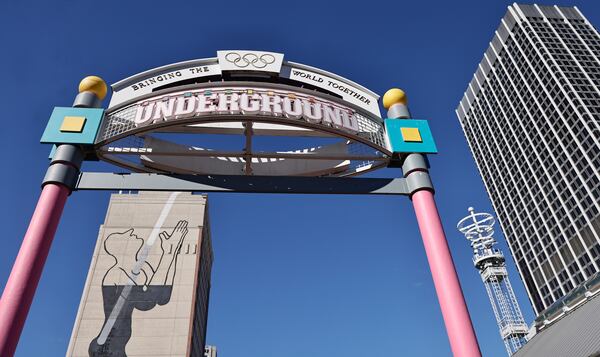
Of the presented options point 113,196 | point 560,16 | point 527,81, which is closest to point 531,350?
point 113,196

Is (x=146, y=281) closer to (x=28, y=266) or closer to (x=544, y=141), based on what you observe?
(x=28, y=266)

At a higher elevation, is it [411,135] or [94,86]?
[94,86]

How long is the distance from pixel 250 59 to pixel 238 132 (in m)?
1.48

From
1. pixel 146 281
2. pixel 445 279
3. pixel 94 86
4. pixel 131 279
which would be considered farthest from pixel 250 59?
pixel 146 281

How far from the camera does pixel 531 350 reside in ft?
94.1

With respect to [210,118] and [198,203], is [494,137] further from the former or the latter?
[210,118]

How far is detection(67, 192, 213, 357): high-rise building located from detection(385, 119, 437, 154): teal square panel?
51.1 m

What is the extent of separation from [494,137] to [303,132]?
304 feet

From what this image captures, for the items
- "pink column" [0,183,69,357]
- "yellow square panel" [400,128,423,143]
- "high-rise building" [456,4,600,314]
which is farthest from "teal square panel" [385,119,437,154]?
"high-rise building" [456,4,600,314]

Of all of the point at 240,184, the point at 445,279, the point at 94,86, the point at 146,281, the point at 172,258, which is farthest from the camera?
the point at 172,258

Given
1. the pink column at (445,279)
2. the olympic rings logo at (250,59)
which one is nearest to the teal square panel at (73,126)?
the olympic rings logo at (250,59)

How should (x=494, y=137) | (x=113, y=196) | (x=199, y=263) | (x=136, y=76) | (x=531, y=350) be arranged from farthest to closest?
(x=494, y=137) < (x=113, y=196) < (x=199, y=263) < (x=531, y=350) < (x=136, y=76)

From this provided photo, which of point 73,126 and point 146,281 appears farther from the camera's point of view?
point 146,281

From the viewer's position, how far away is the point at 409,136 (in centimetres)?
815
